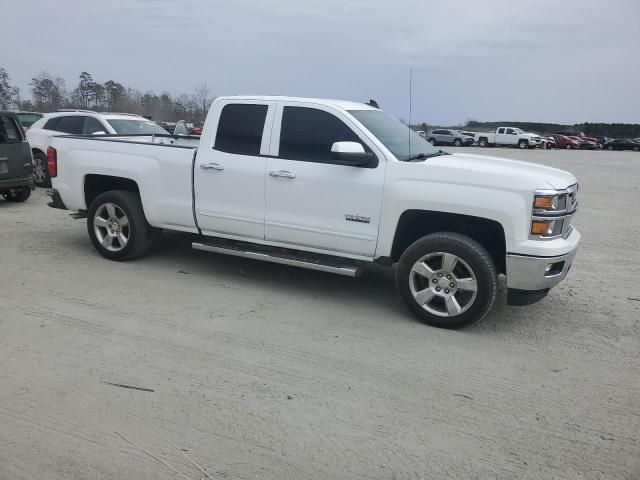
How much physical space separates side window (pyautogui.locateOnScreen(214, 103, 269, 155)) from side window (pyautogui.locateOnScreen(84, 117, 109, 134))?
6.47m

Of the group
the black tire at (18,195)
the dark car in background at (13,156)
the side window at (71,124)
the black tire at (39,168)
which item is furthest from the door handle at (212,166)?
the black tire at (39,168)

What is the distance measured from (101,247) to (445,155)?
425cm

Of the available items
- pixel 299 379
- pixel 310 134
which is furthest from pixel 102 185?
pixel 299 379

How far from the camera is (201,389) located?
12.0ft

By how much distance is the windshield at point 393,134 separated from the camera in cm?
526

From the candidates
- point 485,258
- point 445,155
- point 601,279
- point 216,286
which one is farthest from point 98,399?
point 601,279

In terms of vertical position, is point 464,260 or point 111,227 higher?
point 464,260

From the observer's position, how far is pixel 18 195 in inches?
418

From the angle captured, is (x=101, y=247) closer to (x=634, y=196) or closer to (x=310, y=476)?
(x=310, y=476)

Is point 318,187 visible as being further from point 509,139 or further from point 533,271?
point 509,139

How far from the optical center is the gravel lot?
2996mm

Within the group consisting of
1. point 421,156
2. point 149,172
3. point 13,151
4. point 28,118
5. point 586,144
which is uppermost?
point 421,156

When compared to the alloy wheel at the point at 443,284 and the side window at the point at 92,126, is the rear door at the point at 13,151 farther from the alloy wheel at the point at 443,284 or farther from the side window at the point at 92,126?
the alloy wheel at the point at 443,284

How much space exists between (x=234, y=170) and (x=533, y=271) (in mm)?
3065
